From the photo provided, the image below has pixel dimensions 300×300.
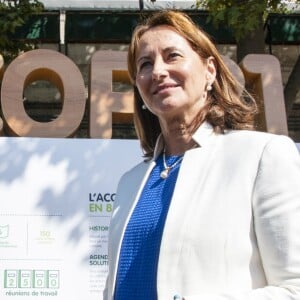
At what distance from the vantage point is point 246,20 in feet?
20.9

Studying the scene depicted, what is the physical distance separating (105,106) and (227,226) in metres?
4.23

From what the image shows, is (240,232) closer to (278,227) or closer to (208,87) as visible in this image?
(278,227)

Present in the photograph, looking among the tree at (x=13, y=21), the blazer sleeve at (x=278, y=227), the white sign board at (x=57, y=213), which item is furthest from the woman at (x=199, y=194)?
the tree at (x=13, y=21)

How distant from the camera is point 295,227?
1270 millimetres

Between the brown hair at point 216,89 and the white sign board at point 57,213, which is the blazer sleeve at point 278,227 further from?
the white sign board at point 57,213

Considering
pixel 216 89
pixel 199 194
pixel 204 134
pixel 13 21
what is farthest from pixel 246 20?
pixel 199 194

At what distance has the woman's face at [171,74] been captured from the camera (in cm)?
154

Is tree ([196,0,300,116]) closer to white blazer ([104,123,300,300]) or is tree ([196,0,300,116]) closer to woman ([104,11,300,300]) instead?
woman ([104,11,300,300])

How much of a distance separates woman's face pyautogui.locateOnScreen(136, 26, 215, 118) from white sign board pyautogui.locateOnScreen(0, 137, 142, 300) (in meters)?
2.88

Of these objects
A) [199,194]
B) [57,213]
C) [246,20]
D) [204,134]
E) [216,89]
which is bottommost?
[57,213]

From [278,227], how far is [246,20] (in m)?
5.32

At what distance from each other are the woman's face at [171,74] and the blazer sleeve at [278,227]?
0.29 m

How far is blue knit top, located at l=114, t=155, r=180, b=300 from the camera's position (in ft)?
4.57

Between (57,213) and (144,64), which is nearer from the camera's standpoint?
(144,64)
